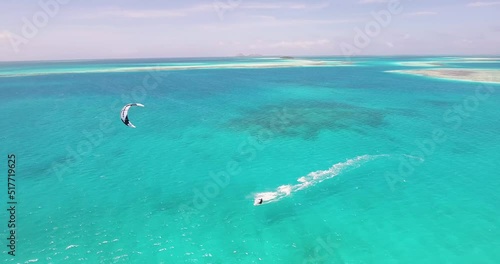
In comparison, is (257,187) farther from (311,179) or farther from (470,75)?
(470,75)

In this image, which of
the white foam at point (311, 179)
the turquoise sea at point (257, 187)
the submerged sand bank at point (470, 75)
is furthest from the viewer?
the submerged sand bank at point (470, 75)

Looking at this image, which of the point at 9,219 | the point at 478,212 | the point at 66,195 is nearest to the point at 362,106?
the point at 478,212

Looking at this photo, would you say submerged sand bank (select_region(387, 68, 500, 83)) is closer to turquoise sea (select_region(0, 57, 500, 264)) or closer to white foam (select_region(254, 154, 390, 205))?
turquoise sea (select_region(0, 57, 500, 264))

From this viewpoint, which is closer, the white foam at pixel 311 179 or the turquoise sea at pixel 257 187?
the turquoise sea at pixel 257 187

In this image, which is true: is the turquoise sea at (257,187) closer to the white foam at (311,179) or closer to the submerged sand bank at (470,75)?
the white foam at (311,179)

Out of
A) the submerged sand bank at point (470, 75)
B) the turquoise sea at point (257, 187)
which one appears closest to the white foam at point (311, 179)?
the turquoise sea at point (257, 187)

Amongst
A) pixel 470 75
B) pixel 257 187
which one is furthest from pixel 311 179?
pixel 470 75

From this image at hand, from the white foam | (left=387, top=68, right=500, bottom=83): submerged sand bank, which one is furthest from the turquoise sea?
(left=387, top=68, right=500, bottom=83): submerged sand bank
